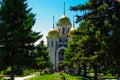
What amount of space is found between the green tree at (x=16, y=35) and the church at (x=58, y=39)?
63364 millimetres

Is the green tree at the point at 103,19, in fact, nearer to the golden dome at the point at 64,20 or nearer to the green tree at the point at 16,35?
the green tree at the point at 16,35

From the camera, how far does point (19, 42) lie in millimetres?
27125

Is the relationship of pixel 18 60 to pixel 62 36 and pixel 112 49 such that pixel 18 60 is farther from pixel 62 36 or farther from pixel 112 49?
pixel 62 36

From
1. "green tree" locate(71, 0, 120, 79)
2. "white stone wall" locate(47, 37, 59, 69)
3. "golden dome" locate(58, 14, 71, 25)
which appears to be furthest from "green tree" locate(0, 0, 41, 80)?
"golden dome" locate(58, 14, 71, 25)

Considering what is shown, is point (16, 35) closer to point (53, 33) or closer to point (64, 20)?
point (53, 33)

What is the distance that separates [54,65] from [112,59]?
72.7 meters

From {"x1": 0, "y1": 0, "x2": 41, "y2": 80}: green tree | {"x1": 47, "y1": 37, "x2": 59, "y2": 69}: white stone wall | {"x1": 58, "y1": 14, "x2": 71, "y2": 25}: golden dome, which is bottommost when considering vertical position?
{"x1": 0, "y1": 0, "x2": 41, "y2": 80}: green tree

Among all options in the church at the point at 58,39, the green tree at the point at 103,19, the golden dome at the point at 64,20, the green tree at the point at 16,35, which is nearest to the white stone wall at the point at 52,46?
the church at the point at 58,39

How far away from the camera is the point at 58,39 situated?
309ft

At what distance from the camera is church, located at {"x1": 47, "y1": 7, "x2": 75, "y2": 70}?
92562 millimetres

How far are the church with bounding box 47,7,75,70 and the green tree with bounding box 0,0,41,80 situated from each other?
208 ft

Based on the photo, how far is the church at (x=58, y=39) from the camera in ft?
304

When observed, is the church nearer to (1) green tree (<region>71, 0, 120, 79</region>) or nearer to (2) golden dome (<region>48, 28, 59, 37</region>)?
(2) golden dome (<region>48, 28, 59, 37</region>)

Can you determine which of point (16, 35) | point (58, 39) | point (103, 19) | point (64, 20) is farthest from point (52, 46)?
point (103, 19)
